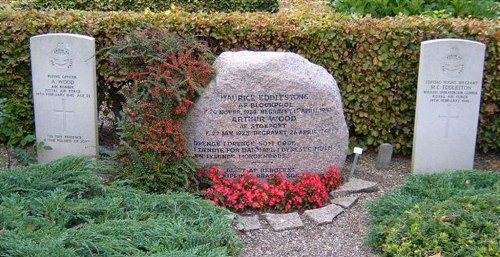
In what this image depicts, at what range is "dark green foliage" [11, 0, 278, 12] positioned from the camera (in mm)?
10469

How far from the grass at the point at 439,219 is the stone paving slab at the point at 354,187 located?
1.43 feet

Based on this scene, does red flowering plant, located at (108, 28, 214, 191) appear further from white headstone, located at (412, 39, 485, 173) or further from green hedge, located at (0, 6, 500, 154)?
white headstone, located at (412, 39, 485, 173)

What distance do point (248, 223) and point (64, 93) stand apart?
86.4 inches

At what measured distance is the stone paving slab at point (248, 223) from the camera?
189 inches

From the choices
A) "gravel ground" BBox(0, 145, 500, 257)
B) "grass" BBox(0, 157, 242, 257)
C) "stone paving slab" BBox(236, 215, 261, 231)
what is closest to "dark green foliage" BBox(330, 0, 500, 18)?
"gravel ground" BBox(0, 145, 500, 257)

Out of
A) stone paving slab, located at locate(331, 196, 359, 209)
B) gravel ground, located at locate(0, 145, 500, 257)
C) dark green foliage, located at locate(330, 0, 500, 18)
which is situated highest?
dark green foliage, located at locate(330, 0, 500, 18)

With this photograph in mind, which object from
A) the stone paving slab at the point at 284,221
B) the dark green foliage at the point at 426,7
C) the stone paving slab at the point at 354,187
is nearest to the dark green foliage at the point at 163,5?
the dark green foliage at the point at 426,7

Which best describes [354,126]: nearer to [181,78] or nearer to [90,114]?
[181,78]

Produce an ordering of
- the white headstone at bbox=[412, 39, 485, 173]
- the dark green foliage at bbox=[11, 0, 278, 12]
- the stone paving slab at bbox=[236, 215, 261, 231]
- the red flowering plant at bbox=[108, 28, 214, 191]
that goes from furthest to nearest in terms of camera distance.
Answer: the dark green foliage at bbox=[11, 0, 278, 12] < the white headstone at bbox=[412, 39, 485, 173] < the red flowering plant at bbox=[108, 28, 214, 191] < the stone paving slab at bbox=[236, 215, 261, 231]

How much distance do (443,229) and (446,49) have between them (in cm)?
210

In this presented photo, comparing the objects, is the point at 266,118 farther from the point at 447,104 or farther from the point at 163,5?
the point at 163,5

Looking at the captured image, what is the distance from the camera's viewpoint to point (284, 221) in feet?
16.2

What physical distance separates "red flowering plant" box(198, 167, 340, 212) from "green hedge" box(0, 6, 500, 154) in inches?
53.0

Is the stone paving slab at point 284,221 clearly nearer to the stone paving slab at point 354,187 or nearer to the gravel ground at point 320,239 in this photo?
the gravel ground at point 320,239
